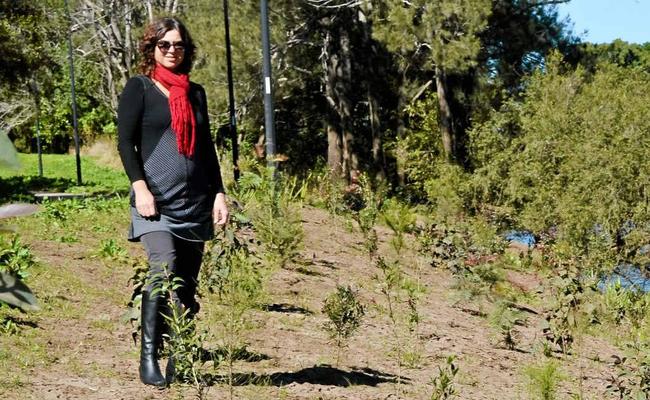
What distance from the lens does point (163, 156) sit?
417 cm

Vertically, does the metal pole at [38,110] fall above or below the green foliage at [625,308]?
above

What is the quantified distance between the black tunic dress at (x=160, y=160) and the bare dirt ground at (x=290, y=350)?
0.73 metres

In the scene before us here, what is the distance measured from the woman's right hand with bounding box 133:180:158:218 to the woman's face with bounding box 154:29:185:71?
0.50 m

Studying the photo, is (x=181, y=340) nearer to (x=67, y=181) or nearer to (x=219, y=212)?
(x=219, y=212)

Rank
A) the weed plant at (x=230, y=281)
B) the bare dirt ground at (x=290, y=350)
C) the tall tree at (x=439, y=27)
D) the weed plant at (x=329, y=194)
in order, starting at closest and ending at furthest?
the bare dirt ground at (x=290, y=350), the weed plant at (x=230, y=281), the weed plant at (x=329, y=194), the tall tree at (x=439, y=27)

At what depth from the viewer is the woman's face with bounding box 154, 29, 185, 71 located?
4.08 m

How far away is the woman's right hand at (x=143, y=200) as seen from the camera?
161 inches

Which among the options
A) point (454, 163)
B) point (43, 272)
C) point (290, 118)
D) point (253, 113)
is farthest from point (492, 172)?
point (43, 272)

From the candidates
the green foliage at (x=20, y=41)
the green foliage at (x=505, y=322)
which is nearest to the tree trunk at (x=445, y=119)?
the green foliage at (x=20, y=41)

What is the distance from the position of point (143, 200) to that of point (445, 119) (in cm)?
2370

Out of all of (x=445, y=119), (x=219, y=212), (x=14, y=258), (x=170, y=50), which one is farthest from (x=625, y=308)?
(x=445, y=119)

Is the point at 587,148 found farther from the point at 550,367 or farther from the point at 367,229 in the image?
→ the point at 550,367

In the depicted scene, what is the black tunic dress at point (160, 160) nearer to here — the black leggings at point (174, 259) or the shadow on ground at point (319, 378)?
the black leggings at point (174, 259)

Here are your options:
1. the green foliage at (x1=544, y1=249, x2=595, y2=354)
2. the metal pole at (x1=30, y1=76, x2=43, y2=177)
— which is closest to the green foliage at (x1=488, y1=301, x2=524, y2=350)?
the green foliage at (x1=544, y1=249, x2=595, y2=354)
